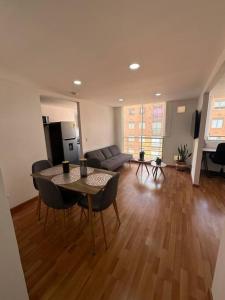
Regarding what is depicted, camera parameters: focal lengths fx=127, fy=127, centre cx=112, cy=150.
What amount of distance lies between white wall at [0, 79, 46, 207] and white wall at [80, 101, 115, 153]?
4.56 feet

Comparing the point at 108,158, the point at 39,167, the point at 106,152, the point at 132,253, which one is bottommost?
the point at 132,253

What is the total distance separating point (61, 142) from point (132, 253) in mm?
3348

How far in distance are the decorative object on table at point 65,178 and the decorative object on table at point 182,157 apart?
11.5 ft

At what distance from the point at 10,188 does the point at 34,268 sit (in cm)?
144

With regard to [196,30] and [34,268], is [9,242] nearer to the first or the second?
[34,268]

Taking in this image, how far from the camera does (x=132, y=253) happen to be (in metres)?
1.51

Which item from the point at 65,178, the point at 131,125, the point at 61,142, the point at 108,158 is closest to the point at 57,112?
the point at 61,142

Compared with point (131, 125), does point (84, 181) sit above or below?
below

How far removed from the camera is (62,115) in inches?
208

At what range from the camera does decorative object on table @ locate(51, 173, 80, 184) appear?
69.2 inches

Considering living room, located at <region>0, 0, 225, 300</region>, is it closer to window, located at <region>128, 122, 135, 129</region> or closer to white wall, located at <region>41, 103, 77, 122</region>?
white wall, located at <region>41, 103, 77, 122</region>

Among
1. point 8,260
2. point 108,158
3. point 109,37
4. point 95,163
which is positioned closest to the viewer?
point 8,260

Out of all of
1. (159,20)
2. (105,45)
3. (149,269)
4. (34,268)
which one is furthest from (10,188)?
(159,20)

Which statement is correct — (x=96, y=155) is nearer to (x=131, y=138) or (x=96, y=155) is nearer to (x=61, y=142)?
(x=61, y=142)
